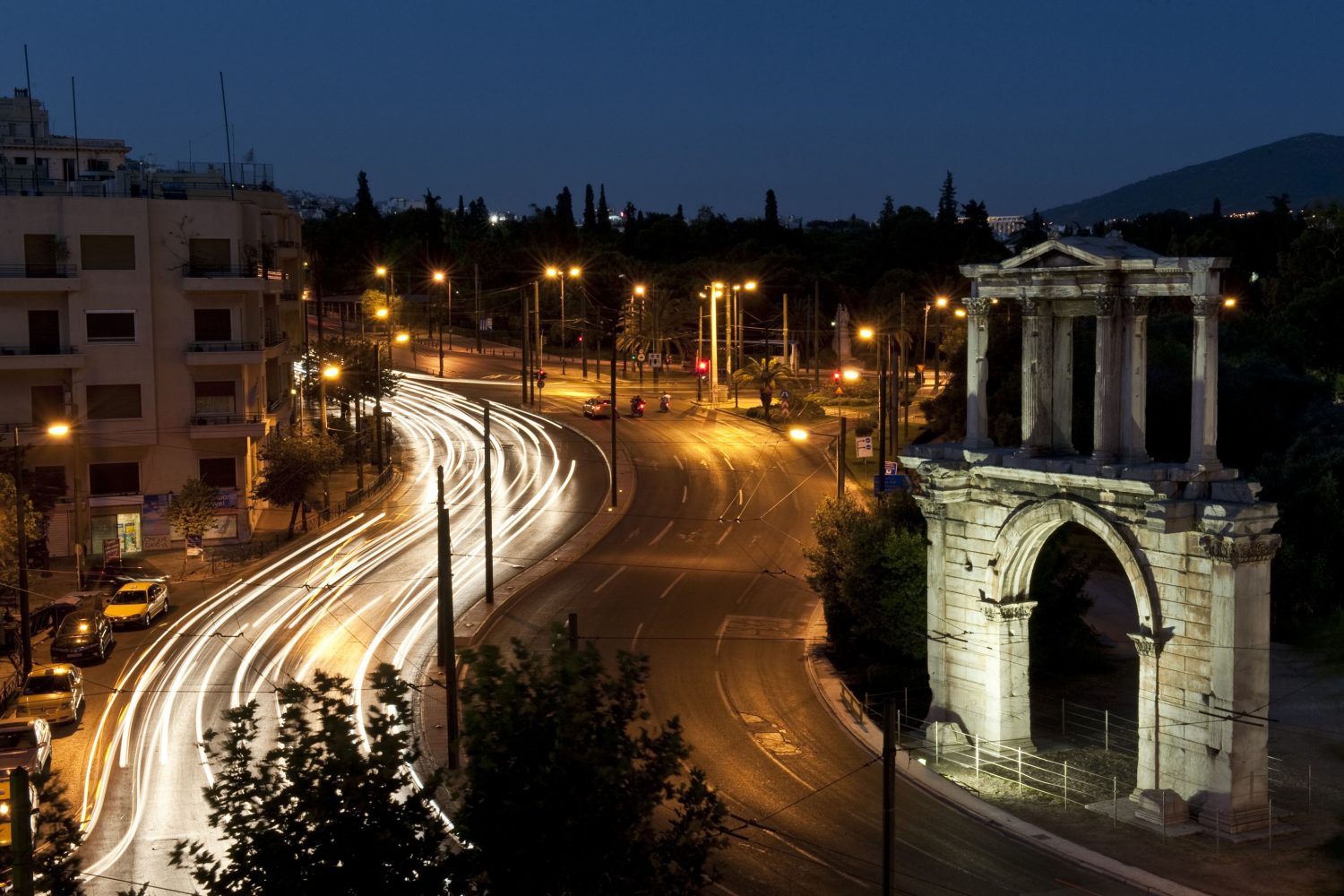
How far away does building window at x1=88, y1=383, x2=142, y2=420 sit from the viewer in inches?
2196

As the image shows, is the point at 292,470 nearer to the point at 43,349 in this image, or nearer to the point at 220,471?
the point at 220,471

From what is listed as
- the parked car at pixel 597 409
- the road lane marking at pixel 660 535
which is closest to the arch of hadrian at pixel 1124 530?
the road lane marking at pixel 660 535

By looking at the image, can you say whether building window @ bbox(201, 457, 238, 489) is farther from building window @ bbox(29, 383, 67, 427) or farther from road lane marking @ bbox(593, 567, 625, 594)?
road lane marking @ bbox(593, 567, 625, 594)

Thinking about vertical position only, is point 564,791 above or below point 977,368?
below

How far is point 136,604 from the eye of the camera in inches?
1770

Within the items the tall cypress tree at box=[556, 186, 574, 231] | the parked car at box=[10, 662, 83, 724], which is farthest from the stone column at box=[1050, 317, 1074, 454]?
the tall cypress tree at box=[556, 186, 574, 231]

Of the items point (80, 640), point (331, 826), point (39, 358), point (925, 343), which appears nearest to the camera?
point (331, 826)

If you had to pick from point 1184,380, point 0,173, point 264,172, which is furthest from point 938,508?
point 264,172

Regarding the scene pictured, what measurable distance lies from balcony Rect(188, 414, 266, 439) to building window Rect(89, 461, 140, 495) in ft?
8.27

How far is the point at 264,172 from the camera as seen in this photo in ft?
252

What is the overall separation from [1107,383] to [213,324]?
129 ft

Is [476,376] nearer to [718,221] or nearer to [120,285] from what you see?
[120,285]

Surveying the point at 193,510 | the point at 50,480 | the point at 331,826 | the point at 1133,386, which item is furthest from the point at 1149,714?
the point at 50,480

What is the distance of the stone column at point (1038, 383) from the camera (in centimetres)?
3064
